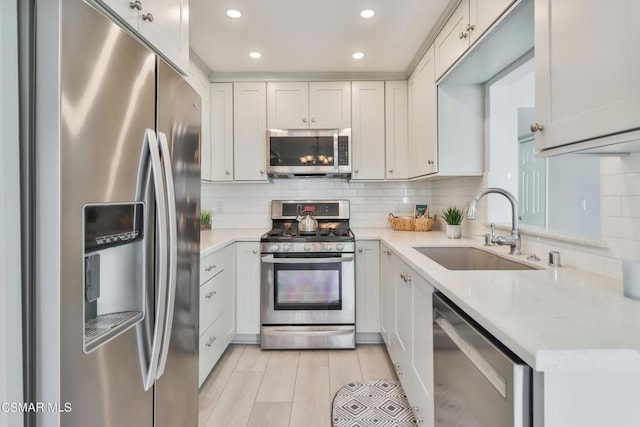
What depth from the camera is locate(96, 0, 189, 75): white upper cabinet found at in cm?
111

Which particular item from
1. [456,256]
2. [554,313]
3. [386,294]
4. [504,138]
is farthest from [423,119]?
[554,313]

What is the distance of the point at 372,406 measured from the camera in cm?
196

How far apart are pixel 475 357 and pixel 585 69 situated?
0.88 metres

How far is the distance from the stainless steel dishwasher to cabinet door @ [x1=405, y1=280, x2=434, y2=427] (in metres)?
0.12

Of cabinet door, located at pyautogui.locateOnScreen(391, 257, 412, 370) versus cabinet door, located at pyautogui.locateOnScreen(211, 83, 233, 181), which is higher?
cabinet door, located at pyautogui.locateOnScreen(211, 83, 233, 181)

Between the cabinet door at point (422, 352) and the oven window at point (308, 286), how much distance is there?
41.0 inches

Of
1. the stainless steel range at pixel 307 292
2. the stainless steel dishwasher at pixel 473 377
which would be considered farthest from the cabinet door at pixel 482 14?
the stainless steel range at pixel 307 292

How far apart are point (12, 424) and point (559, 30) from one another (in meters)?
1.76

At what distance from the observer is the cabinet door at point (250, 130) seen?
3.10m

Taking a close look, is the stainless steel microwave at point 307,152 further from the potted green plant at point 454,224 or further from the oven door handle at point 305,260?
the potted green plant at point 454,224

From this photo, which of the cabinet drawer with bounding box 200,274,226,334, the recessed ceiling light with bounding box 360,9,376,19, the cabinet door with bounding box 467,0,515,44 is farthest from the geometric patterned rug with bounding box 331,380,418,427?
the recessed ceiling light with bounding box 360,9,376,19

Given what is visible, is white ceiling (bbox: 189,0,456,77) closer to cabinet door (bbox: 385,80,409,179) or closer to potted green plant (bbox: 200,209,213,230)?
cabinet door (bbox: 385,80,409,179)

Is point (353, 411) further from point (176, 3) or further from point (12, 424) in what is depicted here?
point (176, 3)

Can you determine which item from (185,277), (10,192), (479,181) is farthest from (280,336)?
(10,192)
